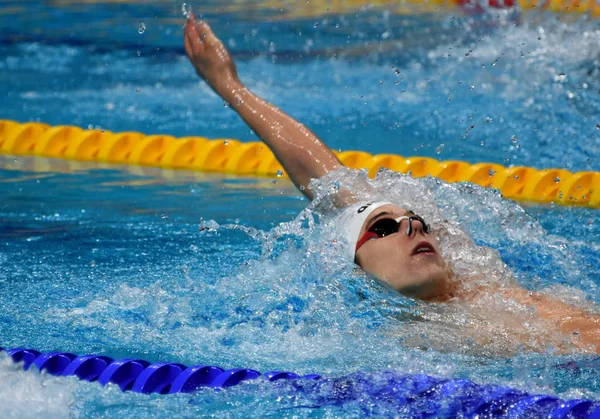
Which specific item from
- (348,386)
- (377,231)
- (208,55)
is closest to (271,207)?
(208,55)

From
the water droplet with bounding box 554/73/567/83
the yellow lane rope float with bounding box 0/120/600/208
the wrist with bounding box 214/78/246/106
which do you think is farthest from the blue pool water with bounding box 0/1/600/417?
the wrist with bounding box 214/78/246/106

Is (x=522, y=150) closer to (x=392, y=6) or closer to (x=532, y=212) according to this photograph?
(x=532, y=212)

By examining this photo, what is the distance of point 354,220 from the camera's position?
2883 millimetres

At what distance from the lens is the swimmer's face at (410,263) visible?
2617 mm

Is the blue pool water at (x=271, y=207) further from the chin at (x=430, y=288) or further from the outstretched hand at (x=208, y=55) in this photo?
the outstretched hand at (x=208, y=55)

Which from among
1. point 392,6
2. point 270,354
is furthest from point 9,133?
point 392,6

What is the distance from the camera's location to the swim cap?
283 centimetres

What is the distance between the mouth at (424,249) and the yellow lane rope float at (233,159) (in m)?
1.62

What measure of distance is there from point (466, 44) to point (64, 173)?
12.6ft

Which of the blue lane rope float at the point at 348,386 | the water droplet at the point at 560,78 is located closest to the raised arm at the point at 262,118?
the blue lane rope float at the point at 348,386

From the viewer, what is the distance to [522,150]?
5.00m

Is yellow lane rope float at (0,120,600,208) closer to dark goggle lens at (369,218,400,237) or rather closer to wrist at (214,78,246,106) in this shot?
wrist at (214,78,246,106)

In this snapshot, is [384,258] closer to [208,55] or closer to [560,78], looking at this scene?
[208,55]

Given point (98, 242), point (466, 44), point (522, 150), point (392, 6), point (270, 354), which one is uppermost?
point (392, 6)
